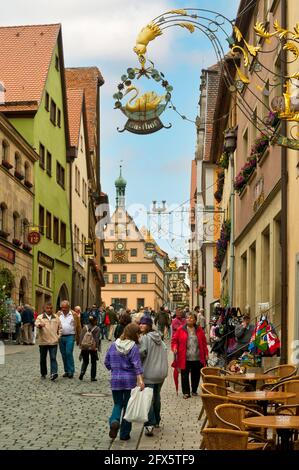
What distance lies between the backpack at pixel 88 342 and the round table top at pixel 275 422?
10814mm

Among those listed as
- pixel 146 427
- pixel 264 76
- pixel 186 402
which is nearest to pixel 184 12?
pixel 146 427

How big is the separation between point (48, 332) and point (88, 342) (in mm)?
878

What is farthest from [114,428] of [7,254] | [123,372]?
[7,254]

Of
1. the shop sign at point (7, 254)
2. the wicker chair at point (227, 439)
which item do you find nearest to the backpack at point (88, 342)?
the wicker chair at point (227, 439)

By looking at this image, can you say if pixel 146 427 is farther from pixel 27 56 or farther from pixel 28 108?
pixel 27 56

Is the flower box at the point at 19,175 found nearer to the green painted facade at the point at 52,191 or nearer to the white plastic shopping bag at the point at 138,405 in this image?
the green painted facade at the point at 52,191

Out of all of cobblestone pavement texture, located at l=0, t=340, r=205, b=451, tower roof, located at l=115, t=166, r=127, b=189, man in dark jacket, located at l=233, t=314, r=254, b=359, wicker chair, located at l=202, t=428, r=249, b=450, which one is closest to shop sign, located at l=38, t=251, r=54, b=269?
cobblestone pavement texture, located at l=0, t=340, r=205, b=451

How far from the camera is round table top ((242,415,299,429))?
7531mm

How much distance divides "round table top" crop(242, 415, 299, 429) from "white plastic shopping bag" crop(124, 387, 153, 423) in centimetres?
240

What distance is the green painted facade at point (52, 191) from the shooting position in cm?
4147

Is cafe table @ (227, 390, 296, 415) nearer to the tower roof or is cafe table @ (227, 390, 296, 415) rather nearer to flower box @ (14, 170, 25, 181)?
flower box @ (14, 170, 25, 181)

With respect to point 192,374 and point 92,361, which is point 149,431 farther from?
point 92,361
